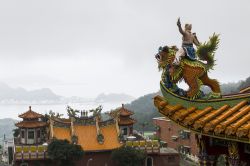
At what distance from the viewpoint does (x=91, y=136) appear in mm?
41750

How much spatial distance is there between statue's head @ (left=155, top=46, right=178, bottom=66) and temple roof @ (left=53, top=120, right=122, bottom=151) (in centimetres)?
3260

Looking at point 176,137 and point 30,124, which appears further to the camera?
point 176,137

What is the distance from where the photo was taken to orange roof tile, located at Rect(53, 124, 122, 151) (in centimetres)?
4075

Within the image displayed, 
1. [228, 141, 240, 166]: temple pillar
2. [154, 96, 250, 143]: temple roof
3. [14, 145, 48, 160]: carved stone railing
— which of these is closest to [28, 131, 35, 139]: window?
[14, 145, 48, 160]: carved stone railing

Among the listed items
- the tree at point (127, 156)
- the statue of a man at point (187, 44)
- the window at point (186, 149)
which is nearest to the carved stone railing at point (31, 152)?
the tree at point (127, 156)

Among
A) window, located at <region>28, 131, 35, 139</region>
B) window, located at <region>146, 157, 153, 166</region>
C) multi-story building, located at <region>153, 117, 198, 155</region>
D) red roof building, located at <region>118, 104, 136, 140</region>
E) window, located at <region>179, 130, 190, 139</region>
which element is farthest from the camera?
window, located at <region>179, 130, 190, 139</region>

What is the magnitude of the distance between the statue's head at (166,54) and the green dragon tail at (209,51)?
516 mm

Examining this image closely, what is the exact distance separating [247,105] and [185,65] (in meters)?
1.90

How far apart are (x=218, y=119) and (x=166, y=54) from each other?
2.42 m

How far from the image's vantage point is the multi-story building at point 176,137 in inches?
1910

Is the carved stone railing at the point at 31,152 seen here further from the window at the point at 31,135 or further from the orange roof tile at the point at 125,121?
the orange roof tile at the point at 125,121

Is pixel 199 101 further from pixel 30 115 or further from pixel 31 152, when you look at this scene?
pixel 30 115

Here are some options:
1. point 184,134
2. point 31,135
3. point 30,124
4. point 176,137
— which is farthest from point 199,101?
point 176,137

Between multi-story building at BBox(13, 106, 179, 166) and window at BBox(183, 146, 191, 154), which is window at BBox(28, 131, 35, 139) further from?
window at BBox(183, 146, 191, 154)
